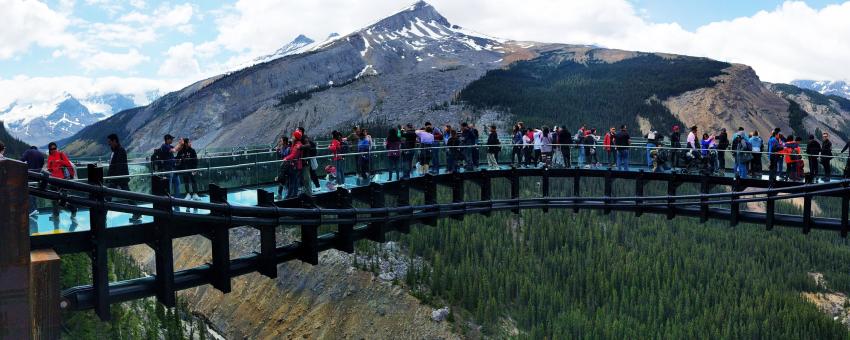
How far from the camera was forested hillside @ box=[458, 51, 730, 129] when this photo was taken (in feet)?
343

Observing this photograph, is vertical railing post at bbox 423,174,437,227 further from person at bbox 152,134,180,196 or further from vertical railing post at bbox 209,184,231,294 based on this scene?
vertical railing post at bbox 209,184,231,294

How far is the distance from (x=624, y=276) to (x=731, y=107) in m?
59.1

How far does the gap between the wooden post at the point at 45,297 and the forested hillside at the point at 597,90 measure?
90775 mm

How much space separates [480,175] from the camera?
27.9m

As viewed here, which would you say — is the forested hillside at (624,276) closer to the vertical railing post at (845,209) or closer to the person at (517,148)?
the person at (517,148)

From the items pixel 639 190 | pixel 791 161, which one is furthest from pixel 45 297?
pixel 639 190

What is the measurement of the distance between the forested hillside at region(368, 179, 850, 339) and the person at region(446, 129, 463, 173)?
2074 centimetres

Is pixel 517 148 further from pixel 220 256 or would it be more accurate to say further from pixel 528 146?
pixel 220 256

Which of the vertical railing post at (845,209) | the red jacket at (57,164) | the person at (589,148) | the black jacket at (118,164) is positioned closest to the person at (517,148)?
the person at (589,148)

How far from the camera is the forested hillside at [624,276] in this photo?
1806 inches

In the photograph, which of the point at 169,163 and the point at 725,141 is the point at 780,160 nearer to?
the point at 725,141

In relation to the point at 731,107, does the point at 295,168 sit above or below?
below

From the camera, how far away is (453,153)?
2636cm

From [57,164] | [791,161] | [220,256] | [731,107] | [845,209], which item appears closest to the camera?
[220,256]
